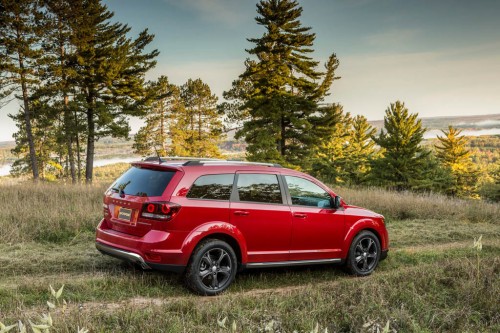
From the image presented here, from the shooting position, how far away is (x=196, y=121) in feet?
178

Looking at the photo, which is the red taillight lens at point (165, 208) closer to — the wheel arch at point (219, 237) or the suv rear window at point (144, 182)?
the suv rear window at point (144, 182)

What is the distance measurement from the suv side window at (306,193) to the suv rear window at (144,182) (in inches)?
80.0

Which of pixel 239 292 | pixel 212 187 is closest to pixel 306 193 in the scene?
pixel 212 187

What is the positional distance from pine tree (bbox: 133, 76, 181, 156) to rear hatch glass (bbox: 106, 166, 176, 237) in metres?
40.5

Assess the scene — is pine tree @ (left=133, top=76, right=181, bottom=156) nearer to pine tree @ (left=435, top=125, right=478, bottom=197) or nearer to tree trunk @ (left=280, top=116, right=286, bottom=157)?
tree trunk @ (left=280, top=116, right=286, bottom=157)

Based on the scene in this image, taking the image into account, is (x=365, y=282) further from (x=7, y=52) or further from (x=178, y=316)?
(x=7, y=52)

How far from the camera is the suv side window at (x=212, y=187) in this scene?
5.95 metres

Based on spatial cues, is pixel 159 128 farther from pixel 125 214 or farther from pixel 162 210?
pixel 162 210

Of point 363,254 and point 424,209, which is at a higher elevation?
point 363,254

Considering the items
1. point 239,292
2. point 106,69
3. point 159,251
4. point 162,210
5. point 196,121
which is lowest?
point 239,292

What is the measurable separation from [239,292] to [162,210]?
5.49 feet

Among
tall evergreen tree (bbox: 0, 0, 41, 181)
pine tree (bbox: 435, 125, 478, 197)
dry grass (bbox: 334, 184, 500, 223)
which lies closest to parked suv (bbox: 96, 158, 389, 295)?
dry grass (bbox: 334, 184, 500, 223)

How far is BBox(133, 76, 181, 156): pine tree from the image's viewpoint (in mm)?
47250

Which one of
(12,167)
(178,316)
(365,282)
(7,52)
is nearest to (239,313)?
(178,316)
